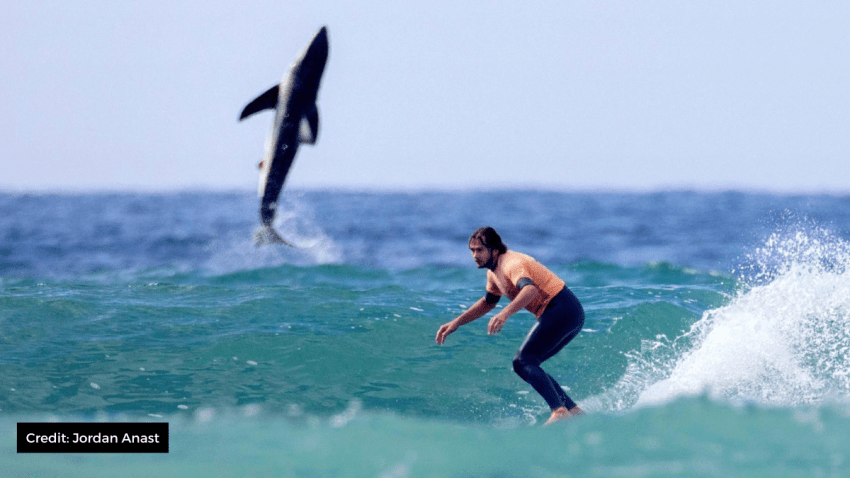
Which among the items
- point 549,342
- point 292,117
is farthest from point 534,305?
point 292,117

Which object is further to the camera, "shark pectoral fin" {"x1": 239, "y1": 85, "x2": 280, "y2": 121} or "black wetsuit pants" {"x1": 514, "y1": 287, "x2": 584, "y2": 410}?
"shark pectoral fin" {"x1": 239, "y1": 85, "x2": 280, "y2": 121}

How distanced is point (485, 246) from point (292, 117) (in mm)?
3301

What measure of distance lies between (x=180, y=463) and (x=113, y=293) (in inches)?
376

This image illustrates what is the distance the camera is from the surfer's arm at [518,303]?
7332 millimetres

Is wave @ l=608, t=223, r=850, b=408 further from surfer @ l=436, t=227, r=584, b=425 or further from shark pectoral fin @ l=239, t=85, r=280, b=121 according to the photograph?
shark pectoral fin @ l=239, t=85, r=280, b=121

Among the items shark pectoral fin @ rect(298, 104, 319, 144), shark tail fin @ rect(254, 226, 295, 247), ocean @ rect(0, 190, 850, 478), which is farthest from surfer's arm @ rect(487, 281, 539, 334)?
shark tail fin @ rect(254, 226, 295, 247)

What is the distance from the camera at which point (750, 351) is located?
33.0ft

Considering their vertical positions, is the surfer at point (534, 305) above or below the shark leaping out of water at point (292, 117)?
below

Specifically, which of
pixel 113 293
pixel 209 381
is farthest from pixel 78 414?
pixel 113 293

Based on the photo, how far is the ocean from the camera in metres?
5.81

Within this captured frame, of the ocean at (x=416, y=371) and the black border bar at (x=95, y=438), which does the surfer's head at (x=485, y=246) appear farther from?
the black border bar at (x=95, y=438)

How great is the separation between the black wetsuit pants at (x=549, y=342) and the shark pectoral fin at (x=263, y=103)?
449 cm

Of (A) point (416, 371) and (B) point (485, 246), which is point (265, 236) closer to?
(A) point (416, 371)

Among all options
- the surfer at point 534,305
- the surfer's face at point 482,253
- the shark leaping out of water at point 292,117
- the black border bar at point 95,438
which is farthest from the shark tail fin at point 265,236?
the black border bar at point 95,438
